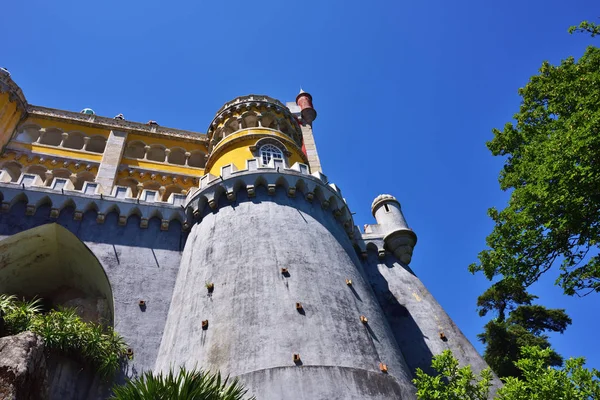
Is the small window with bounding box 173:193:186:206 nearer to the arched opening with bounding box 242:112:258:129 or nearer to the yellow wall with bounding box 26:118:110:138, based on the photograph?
the arched opening with bounding box 242:112:258:129

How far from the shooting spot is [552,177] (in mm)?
12914

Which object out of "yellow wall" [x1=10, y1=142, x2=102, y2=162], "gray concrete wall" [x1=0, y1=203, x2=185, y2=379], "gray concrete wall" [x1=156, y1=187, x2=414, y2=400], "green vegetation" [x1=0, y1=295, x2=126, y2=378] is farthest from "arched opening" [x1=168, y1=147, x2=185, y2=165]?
"green vegetation" [x1=0, y1=295, x2=126, y2=378]

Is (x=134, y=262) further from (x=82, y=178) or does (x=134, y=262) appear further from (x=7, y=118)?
(x=7, y=118)

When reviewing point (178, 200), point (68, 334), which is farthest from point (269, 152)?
point (68, 334)

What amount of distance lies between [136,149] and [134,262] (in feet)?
50.7

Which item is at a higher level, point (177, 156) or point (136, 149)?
point (136, 149)

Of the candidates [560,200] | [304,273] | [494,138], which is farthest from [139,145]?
[560,200]

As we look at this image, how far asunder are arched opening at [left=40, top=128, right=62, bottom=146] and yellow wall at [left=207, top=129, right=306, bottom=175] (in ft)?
38.9

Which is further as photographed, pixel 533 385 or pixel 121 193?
pixel 121 193

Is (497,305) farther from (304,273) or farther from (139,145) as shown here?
(139,145)

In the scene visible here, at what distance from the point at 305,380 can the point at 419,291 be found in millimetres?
9992

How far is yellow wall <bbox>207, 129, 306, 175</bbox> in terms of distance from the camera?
928 inches

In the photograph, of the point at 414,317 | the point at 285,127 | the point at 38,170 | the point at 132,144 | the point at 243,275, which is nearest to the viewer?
the point at 243,275

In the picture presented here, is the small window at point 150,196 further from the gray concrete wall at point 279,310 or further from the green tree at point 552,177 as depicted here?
the green tree at point 552,177
